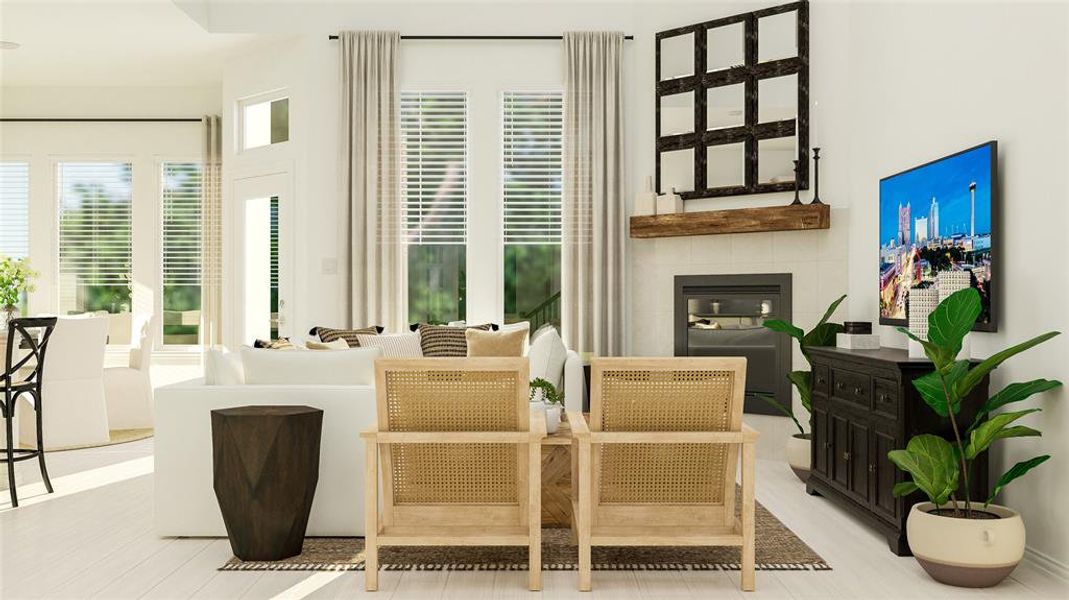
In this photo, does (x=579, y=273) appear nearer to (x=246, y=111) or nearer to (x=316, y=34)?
(x=316, y=34)

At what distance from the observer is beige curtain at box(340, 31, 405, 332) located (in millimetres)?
6672

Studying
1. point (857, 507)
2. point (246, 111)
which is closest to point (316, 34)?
point (246, 111)

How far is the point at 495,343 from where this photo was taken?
5.66 m

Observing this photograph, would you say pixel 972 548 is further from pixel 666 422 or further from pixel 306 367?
pixel 306 367

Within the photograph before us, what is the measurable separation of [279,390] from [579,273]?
3.33m

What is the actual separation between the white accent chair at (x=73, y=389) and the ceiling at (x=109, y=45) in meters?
2.26

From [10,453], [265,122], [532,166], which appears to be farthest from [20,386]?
[532,166]

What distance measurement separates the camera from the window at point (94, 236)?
814 cm

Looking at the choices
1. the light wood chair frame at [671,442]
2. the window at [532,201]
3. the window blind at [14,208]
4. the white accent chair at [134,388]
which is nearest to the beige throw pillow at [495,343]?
the window at [532,201]

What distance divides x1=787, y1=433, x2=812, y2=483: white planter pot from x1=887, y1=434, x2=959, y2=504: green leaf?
160 centimetres

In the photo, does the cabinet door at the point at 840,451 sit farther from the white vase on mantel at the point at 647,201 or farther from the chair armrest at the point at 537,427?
the white vase on mantel at the point at 647,201

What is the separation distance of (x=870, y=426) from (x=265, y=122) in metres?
5.40

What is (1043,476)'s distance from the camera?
133 inches

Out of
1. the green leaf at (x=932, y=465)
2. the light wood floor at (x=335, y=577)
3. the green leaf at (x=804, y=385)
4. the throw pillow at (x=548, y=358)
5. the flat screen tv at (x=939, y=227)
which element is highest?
the flat screen tv at (x=939, y=227)
